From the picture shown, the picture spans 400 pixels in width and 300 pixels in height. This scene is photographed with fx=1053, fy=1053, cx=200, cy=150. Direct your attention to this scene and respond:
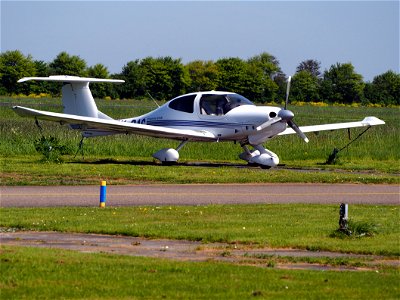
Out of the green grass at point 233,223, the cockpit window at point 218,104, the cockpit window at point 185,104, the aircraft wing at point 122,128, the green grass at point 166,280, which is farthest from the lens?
the cockpit window at point 185,104

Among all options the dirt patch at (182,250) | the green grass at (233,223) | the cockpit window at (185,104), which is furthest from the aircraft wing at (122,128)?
the dirt patch at (182,250)

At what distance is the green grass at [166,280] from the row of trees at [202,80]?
9476 cm

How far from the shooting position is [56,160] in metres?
30.9

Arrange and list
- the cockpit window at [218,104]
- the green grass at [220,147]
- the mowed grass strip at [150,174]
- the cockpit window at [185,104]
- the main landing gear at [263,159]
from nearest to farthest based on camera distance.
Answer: the mowed grass strip at [150,174]
the main landing gear at [263,159]
the cockpit window at [218,104]
the cockpit window at [185,104]
the green grass at [220,147]

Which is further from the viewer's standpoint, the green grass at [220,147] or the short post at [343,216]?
the green grass at [220,147]

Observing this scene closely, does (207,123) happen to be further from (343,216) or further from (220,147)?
(343,216)

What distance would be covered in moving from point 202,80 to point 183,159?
8829 centimetres

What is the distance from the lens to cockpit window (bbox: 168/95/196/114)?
33.6 m

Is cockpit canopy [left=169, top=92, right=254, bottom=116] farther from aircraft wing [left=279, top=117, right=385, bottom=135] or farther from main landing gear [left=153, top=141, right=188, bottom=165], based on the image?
aircraft wing [left=279, top=117, right=385, bottom=135]

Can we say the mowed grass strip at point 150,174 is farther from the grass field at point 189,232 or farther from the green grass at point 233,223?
the green grass at point 233,223

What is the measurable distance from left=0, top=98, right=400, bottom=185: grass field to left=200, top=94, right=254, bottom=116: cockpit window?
2.01 metres

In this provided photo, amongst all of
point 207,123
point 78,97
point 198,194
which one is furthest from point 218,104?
point 198,194

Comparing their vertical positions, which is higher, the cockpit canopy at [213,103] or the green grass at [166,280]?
the cockpit canopy at [213,103]

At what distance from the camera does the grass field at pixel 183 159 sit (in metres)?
Result: 27.4
